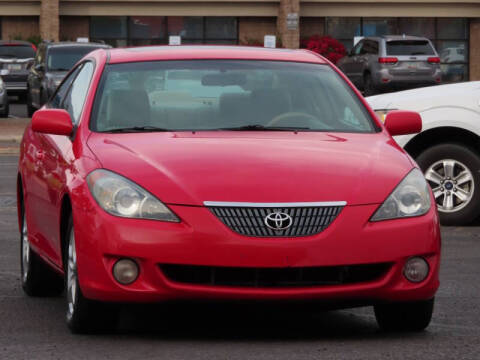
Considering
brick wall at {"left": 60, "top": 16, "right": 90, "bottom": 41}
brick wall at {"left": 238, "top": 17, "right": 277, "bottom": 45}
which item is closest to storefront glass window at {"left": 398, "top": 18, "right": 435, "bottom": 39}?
brick wall at {"left": 238, "top": 17, "right": 277, "bottom": 45}

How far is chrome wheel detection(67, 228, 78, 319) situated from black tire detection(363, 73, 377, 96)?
33030mm

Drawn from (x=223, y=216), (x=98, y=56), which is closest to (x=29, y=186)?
(x=98, y=56)

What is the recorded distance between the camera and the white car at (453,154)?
12477 mm

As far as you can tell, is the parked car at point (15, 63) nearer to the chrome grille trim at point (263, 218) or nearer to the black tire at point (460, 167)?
the black tire at point (460, 167)

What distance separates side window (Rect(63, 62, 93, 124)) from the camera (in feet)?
26.2

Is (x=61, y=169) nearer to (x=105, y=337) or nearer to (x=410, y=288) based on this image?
(x=105, y=337)

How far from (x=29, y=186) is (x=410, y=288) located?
2.70 meters

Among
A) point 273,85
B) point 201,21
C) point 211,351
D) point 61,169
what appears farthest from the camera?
point 201,21

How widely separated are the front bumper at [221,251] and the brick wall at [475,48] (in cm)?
5448

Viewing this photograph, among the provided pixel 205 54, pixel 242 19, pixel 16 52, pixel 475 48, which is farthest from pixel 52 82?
pixel 475 48

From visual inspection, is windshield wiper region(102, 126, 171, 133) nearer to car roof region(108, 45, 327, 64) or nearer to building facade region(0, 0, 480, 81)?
car roof region(108, 45, 327, 64)

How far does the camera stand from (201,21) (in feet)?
195

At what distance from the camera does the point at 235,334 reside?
23.0ft

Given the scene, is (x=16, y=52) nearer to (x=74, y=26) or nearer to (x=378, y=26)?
(x=74, y=26)
